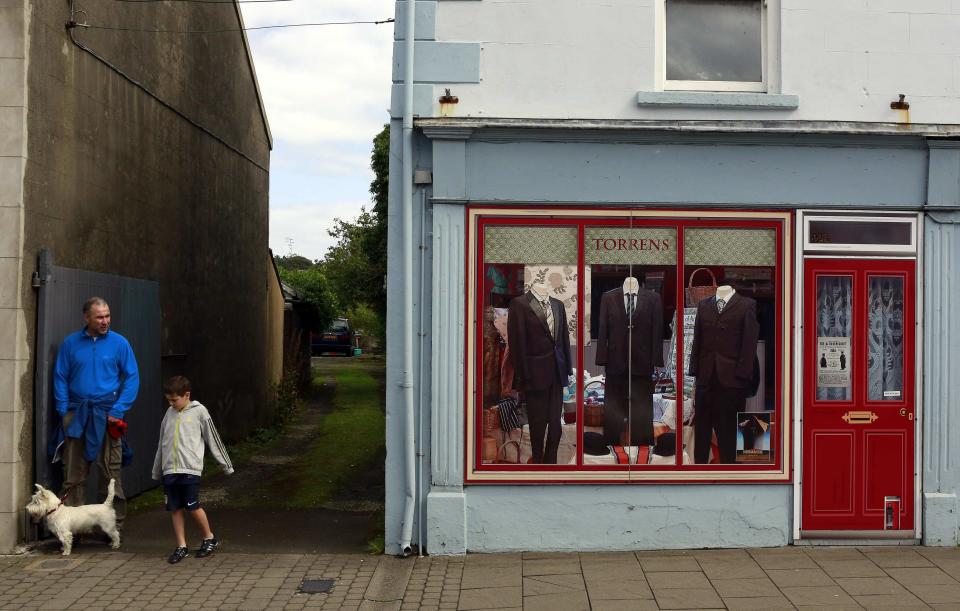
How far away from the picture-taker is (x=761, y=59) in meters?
7.86

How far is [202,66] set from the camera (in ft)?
41.9

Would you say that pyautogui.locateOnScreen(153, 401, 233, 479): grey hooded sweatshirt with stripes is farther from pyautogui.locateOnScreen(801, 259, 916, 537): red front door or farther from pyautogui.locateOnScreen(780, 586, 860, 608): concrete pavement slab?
pyautogui.locateOnScreen(801, 259, 916, 537): red front door

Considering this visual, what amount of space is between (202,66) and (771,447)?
927 cm

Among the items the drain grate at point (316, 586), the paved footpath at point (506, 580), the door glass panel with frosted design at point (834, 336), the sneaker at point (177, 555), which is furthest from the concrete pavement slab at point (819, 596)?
the sneaker at point (177, 555)

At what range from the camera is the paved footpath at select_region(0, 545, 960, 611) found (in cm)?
631

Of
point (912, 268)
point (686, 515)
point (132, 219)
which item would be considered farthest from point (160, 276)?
point (912, 268)

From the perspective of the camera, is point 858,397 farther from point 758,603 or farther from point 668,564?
point 758,603

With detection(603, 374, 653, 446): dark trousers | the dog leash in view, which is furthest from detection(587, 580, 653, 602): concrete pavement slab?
the dog leash

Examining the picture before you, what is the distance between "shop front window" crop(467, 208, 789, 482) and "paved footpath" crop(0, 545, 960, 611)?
81 centimetres

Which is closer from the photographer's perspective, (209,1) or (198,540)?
(198,540)

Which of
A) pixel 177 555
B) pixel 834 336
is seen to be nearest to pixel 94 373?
pixel 177 555

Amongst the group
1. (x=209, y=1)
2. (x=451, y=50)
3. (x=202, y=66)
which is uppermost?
(x=209, y=1)

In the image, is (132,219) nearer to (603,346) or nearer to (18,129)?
(18,129)


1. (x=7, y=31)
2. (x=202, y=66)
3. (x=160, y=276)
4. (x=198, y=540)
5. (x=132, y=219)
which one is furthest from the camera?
(x=202, y=66)
